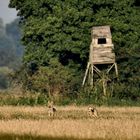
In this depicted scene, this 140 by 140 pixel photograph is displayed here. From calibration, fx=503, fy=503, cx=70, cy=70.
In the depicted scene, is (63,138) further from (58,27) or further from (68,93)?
(58,27)

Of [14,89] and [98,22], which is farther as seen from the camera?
[14,89]

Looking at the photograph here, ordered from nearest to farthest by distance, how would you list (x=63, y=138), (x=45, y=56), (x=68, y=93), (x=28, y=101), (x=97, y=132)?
(x=63, y=138) → (x=97, y=132) → (x=28, y=101) → (x=68, y=93) → (x=45, y=56)

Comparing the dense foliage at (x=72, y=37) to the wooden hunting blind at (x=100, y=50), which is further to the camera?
the wooden hunting blind at (x=100, y=50)

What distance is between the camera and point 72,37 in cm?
4700

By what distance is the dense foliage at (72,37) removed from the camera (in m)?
45.6

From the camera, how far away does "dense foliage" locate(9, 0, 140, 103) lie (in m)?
45.6

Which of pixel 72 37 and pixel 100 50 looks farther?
pixel 100 50

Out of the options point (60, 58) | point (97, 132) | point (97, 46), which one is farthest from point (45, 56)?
point (97, 132)

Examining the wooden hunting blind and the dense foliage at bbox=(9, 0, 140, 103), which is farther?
the wooden hunting blind

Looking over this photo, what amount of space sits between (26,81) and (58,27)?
690 centimetres

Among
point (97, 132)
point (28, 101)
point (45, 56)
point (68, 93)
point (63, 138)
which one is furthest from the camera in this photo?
point (45, 56)

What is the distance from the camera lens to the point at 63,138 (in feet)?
48.2

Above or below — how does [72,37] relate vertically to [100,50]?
above

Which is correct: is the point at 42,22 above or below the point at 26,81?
above
